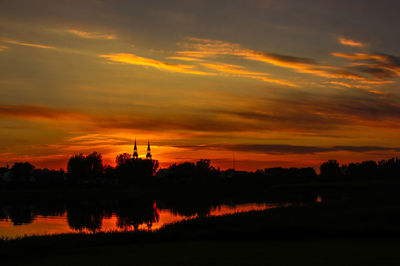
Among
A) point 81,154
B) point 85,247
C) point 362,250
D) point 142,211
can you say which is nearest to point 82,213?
point 142,211

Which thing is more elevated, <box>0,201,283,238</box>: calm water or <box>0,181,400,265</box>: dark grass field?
<box>0,181,400,265</box>: dark grass field

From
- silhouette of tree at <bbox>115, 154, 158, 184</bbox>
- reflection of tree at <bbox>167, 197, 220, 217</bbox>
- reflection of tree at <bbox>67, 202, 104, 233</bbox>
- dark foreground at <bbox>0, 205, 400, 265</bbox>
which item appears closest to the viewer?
dark foreground at <bbox>0, 205, 400, 265</bbox>

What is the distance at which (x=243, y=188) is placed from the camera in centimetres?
14288

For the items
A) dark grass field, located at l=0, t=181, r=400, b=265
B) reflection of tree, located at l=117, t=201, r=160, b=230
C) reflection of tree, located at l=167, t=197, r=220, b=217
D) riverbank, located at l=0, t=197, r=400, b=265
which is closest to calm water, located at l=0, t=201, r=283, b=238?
reflection of tree, located at l=117, t=201, r=160, b=230

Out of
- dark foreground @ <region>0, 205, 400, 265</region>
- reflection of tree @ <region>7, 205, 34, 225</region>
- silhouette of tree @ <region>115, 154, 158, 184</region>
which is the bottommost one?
reflection of tree @ <region>7, 205, 34, 225</region>

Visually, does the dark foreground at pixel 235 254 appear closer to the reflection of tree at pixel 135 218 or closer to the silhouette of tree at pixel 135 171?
the reflection of tree at pixel 135 218

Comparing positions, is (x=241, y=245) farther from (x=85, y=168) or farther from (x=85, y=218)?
(x=85, y=168)

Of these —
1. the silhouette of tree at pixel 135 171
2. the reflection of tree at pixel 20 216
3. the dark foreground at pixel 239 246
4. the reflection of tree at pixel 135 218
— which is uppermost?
the silhouette of tree at pixel 135 171

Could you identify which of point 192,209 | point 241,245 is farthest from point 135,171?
point 241,245

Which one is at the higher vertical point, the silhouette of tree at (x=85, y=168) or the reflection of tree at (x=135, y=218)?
the silhouette of tree at (x=85, y=168)

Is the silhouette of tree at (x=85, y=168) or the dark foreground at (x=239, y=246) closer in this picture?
the dark foreground at (x=239, y=246)

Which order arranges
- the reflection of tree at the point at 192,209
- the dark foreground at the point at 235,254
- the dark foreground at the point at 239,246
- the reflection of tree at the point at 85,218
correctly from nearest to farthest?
1. the dark foreground at the point at 235,254
2. the dark foreground at the point at 239,246
3. the reflection of tree at the point at 85,218
4. the reflection of tree at the point at 192,209

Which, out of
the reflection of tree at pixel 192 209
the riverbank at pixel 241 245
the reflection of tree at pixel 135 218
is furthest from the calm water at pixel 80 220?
the riverbank at pixel 241 245

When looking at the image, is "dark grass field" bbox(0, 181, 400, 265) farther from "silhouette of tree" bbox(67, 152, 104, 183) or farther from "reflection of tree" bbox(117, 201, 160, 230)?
"silhouette of tree" bbox(67, 152, 104, 183)
